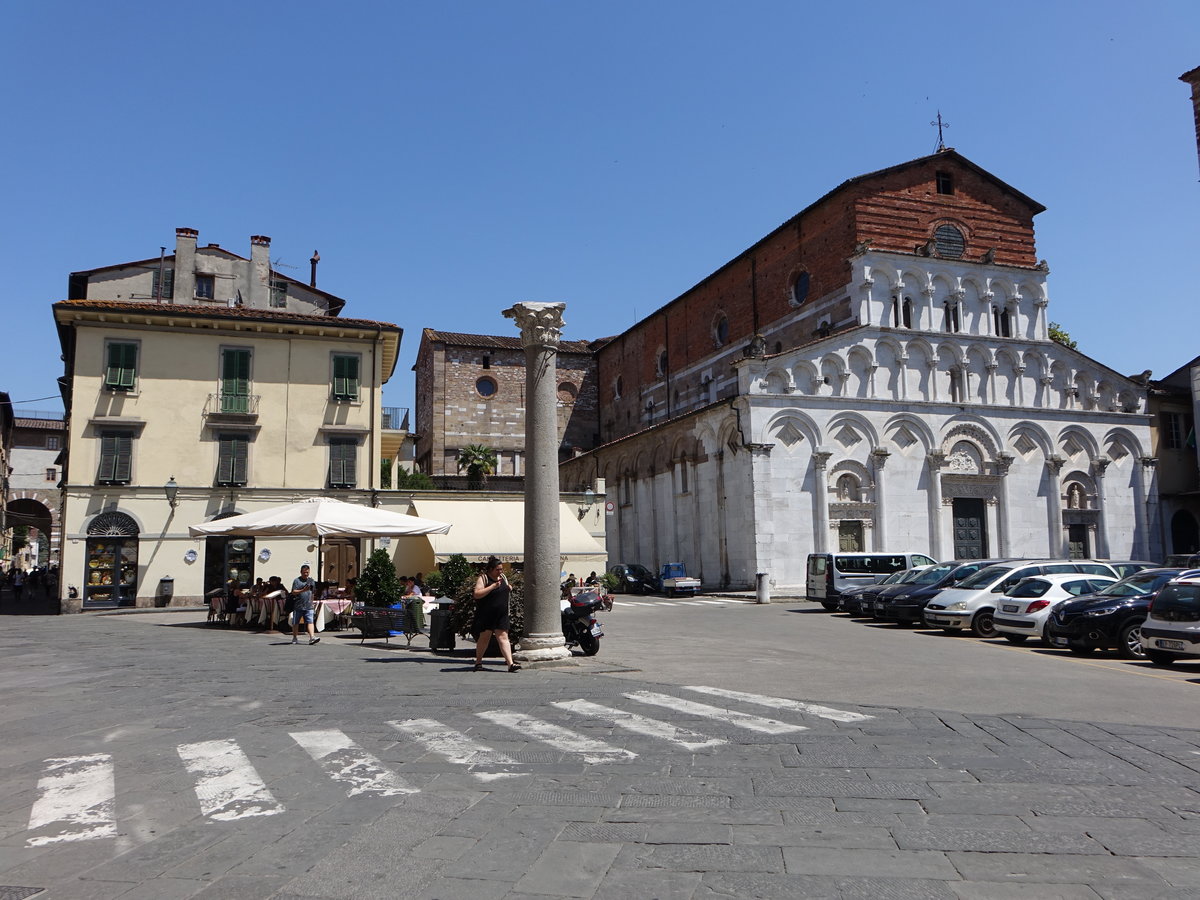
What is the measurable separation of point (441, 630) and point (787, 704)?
6772 millimetres

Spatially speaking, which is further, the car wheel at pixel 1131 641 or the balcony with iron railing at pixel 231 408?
the balcony with iron railing at pixel 231 408

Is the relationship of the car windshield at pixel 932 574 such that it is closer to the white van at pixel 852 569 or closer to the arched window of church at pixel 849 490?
the white van at pixel 852 569

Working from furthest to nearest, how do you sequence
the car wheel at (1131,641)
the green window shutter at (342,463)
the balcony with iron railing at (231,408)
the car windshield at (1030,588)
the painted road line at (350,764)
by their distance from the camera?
the green window shutter at (342,463) → the balcony with iron railing at (231,408) → the car windshield at (1030,588) → the car wheel at (1131,641) → the painted road line at (350,764)

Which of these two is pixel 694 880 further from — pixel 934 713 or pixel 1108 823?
pixel 934 713

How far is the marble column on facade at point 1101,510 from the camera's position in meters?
36.8

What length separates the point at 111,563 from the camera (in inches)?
1030

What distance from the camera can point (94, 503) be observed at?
26.0 metres

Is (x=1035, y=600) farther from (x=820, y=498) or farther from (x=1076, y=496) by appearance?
(x=1076, y=496)

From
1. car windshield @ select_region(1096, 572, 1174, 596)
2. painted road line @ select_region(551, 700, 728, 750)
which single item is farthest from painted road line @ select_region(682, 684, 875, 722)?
car windshield @ select_region(1096, 572, 1174, 596)

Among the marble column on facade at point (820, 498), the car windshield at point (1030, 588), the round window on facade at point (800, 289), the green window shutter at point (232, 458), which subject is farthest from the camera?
the round window on facade at point (800, 289)

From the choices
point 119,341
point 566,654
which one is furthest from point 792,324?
point 566,654

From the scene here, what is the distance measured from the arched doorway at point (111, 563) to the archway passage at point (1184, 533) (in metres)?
40.5

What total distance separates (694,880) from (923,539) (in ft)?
109

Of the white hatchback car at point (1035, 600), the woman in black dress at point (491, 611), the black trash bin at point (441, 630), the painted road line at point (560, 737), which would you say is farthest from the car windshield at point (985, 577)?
the painted road line at point (560, 737)
